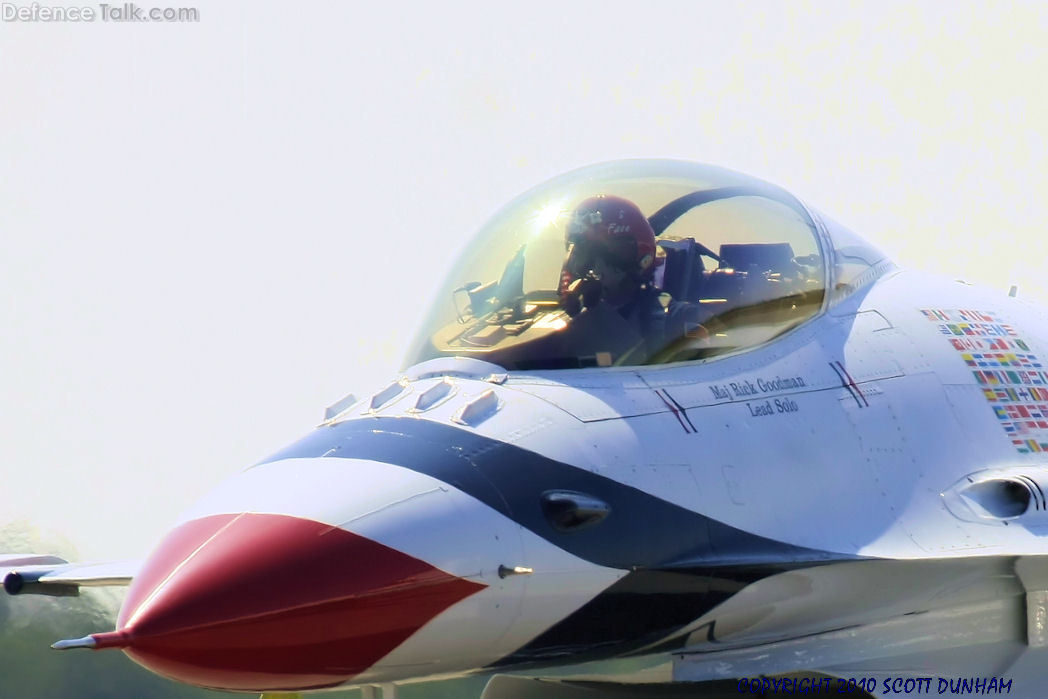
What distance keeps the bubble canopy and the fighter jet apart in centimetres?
2

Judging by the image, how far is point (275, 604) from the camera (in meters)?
5.23

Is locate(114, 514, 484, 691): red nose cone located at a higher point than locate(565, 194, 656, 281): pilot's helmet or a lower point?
lower

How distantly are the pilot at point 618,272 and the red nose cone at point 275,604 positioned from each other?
6.12 ft

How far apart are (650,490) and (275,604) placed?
1.80 meters

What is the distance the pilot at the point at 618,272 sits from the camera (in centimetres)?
704

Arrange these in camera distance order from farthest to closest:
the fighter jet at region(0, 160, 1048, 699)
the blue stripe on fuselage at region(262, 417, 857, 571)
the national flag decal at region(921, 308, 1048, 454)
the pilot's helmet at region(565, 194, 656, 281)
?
the national flag decal at region(921, 308, 1048, 454), the pilot's helmet at region(565, 194, 656, 281), the blue stripe on fuselage at region(262, 417, 857, 571), the fighter jet at region(0, 160, 1048, 699)

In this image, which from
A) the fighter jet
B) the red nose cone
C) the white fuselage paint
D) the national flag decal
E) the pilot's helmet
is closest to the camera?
the red nose cone

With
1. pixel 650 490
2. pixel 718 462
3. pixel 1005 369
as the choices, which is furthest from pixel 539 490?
pixel 1005 369

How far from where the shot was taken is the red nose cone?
518cm

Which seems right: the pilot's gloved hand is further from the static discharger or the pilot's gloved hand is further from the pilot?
the static discharger

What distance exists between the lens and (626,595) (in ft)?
20.2

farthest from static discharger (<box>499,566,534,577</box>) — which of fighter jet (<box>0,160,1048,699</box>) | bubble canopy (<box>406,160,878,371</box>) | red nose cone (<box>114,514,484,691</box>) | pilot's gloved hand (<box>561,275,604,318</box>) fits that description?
pilot's gloved hand (<box>561,275,604,318</box>)

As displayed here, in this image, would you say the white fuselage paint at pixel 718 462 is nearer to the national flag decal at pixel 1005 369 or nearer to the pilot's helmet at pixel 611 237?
the national flag decal at pixel 1005 369

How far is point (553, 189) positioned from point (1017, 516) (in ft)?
9.58
